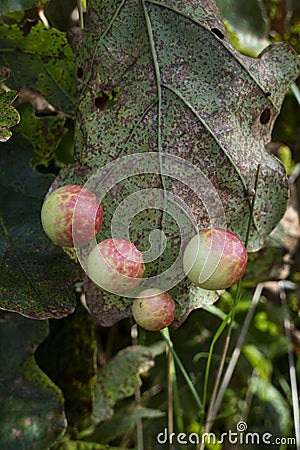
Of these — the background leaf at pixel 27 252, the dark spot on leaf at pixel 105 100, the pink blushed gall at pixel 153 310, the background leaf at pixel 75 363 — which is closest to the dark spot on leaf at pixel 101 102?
the dark spot on leaf at pixel 105 100

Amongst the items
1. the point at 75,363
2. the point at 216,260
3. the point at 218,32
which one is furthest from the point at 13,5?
the point at 75,363

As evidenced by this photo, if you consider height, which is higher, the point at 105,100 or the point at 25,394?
the point at 105,100

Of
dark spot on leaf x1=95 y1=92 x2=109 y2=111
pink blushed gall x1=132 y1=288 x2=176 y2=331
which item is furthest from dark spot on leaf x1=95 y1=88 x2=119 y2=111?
pink blushed gall x1=132 y1=288 x2=176 y2=331

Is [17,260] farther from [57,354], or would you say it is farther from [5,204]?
[57,354]

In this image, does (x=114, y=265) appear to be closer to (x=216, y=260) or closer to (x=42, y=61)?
(x=216, y=260)

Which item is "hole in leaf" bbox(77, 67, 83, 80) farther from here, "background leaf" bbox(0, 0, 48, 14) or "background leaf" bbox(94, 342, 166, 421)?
"background leaf" bbox(94, 342, 166, 421)
